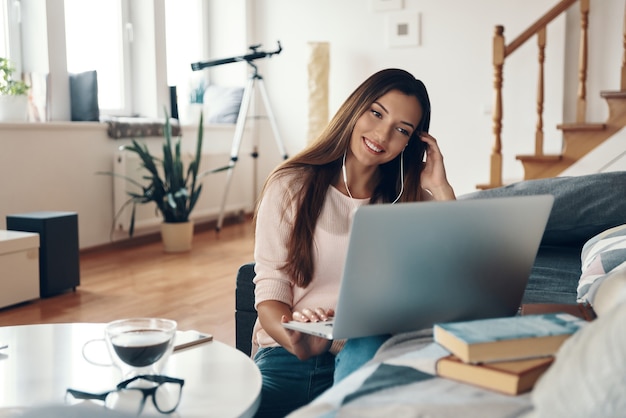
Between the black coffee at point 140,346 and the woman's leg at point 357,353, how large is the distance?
274mm

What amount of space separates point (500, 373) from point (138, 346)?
51 cm

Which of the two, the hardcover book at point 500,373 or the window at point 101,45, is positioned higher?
the window at point 101,45

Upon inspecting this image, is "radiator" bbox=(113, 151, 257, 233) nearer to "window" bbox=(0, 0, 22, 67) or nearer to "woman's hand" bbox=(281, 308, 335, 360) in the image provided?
"window" bbox=(0, 0, 22, 67)

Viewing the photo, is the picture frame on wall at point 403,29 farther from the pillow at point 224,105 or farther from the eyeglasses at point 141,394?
the eyeglasses at point 141,394

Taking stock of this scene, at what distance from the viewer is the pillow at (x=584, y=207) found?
2082 mm

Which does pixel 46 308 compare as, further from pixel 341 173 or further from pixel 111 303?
pixel 341 173

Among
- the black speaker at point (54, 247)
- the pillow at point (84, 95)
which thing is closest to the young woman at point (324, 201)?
the black speaker at point (54, 247)

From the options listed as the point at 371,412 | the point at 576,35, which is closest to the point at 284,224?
the point at 371,412

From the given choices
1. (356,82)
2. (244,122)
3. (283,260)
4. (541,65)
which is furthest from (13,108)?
(541,65)

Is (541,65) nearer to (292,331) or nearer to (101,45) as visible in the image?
(101,45)

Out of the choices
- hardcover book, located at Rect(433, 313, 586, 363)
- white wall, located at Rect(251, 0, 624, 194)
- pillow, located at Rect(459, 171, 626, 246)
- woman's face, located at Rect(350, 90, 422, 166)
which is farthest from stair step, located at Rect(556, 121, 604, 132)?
hardcover book, located at Rect(433, 313, 586, 363)

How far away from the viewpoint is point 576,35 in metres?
5.06

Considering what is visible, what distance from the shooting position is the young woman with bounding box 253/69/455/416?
1402mm

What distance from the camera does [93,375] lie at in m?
1.12
